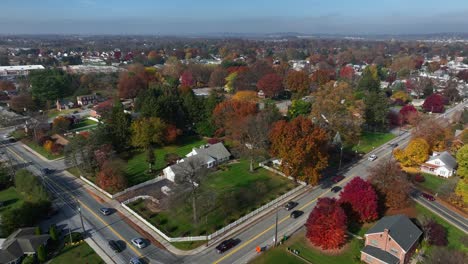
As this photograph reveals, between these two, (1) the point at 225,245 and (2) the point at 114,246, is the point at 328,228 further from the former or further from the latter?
(2) the point at 114,246

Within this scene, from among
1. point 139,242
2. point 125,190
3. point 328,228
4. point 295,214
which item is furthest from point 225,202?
point 125,190

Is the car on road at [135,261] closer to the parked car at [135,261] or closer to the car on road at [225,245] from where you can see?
the parked car at [135,261]

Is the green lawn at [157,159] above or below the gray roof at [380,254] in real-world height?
below

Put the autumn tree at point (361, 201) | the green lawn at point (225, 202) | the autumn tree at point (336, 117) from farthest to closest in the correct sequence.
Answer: the autumn tree at point (336, 117) → the green lawn at point (225, 202) → the autumn tree at point (361, 201)

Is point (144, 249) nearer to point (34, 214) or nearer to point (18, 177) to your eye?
point (34, 214)

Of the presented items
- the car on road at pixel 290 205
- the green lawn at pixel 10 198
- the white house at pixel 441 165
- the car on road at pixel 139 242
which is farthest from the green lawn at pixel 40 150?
the white house at pixel 441 165

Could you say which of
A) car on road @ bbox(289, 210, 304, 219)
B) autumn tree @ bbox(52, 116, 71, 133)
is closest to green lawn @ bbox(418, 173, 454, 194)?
car on road @ bbox(289, 210, 304, 219)

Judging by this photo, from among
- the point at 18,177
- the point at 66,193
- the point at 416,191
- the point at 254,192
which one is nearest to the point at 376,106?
the point at 416,191
